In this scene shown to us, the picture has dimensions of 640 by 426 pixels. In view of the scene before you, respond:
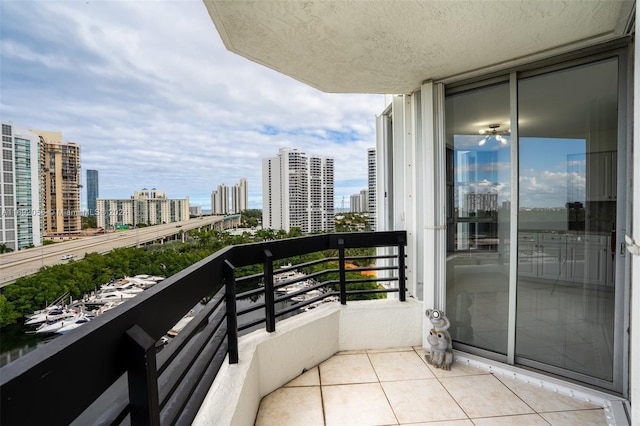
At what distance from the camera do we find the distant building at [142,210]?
145 inches

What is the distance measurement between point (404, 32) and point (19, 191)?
A: 10.6 feet

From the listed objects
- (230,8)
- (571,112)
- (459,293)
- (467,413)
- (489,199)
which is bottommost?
(467,413)

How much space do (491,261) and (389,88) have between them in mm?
1718

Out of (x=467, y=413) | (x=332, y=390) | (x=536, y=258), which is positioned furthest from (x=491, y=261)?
(x=332, y=390)

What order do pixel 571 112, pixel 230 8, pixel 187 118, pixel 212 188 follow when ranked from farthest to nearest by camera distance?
pixel 187 118, pixel 212 188, pixel 571 112, pixel 230 8

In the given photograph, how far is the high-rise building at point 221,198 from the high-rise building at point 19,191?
29.4 feet

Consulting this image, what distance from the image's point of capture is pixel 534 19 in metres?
1.67

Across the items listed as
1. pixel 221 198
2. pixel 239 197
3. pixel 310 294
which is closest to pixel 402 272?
pixel 310 294

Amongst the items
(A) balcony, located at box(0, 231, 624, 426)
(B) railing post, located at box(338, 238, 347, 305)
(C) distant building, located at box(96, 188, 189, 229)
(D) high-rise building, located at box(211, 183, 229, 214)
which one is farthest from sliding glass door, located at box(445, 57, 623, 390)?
(D) high-rise building, located at box(211, 183, 229, 214)

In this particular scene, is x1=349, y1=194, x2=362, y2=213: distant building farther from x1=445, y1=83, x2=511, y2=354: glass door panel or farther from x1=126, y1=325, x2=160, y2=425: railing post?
x1=126, y1=325, x2=160, y2=425: railing post

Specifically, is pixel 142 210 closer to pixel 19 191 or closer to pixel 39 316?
pixel 19 191

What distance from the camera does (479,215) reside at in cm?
252

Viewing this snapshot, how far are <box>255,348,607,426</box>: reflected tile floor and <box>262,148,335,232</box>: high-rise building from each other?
10174 millimetres

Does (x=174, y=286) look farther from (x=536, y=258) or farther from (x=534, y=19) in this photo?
(x=536, y=258)
